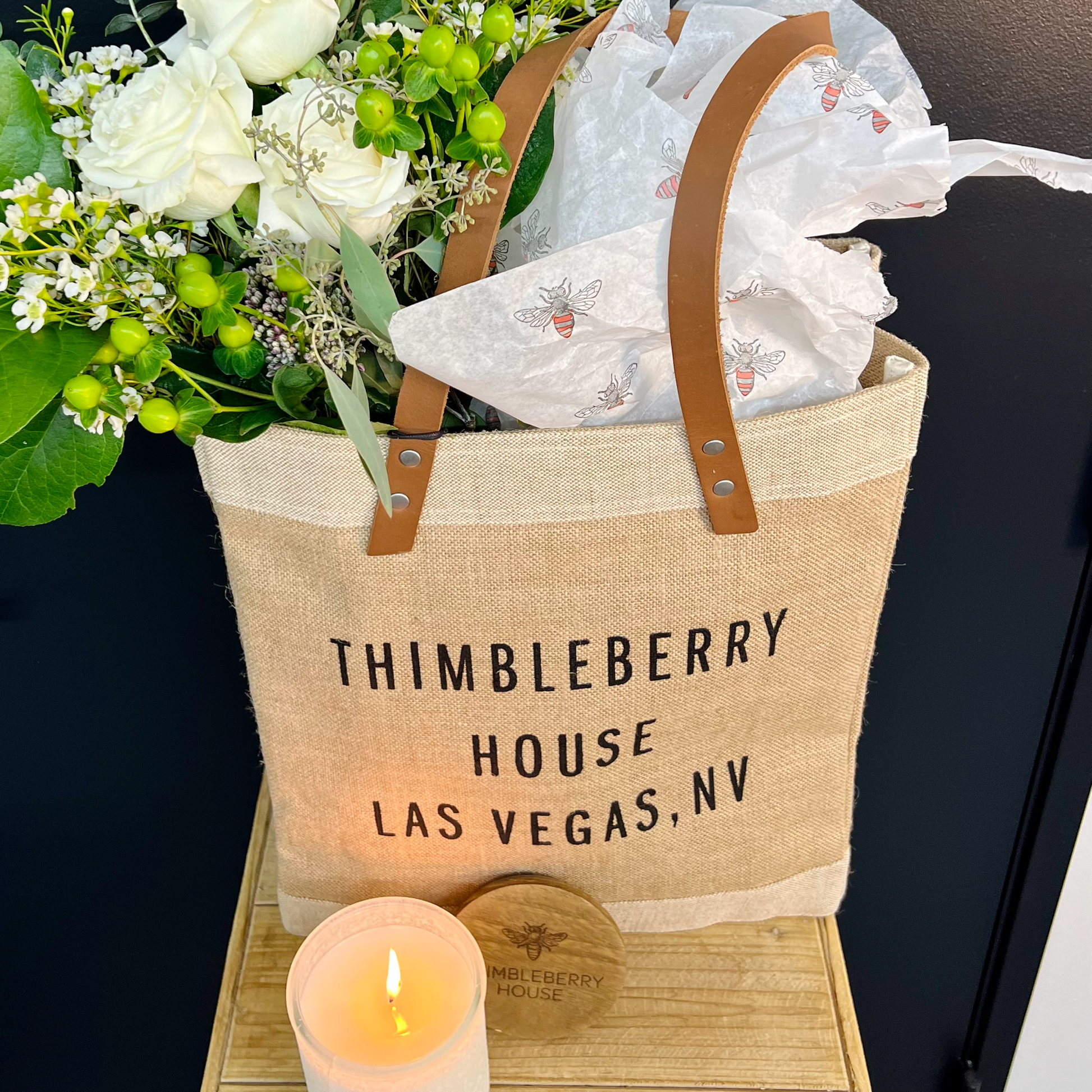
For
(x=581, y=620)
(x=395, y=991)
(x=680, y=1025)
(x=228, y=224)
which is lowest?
(x=680, y=1025)

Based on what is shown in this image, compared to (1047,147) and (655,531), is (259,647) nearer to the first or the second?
(655,531)

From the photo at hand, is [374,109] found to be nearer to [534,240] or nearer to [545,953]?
[534,240]

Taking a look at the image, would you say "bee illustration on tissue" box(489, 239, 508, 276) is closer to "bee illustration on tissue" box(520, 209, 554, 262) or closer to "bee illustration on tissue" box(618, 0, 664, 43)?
"bee illustration on tissue" box(520, 209, 554, 262)

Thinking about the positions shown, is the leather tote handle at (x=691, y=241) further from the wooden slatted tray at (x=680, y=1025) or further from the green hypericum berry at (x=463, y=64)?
the wooden slatted tray at (x=680, y=1025)

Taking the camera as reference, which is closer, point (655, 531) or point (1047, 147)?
point (655, 531)

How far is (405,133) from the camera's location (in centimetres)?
43

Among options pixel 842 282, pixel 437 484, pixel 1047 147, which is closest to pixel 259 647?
pixel 437 484

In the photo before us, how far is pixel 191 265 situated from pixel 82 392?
0.08 m

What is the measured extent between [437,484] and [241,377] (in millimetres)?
116

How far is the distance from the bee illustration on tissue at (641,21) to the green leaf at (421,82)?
0.17m

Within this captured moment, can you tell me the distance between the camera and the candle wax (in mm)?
564

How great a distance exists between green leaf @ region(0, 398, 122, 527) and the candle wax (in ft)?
1.05

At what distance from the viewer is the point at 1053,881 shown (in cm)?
99

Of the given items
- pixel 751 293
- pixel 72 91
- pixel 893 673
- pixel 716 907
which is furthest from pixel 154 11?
pixel 893 673
